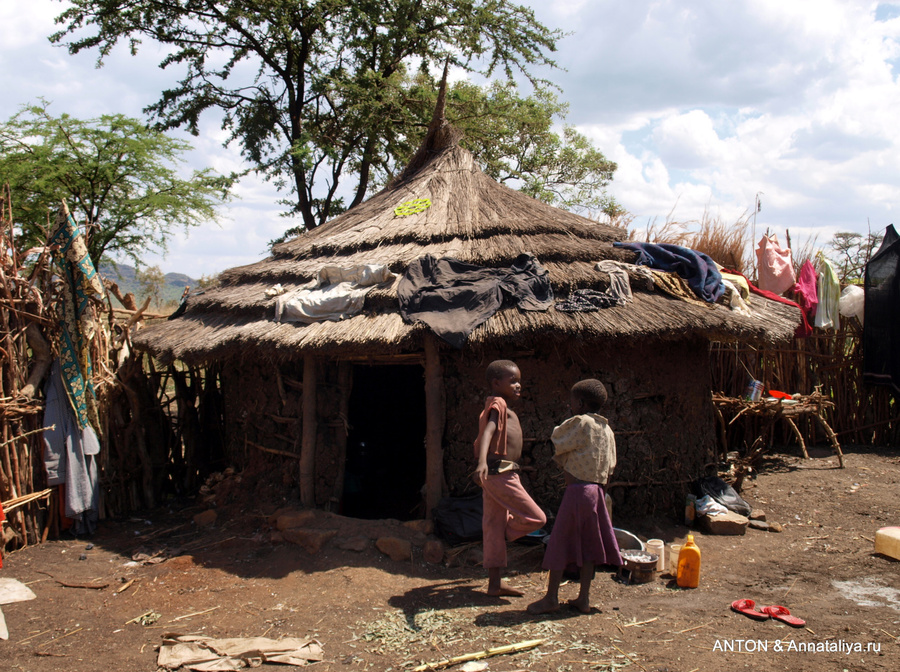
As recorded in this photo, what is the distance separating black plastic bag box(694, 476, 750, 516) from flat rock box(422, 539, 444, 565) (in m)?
2.74

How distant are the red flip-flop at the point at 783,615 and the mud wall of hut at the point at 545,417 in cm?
185

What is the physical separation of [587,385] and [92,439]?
15.7 feet

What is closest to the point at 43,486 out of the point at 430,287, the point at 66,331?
the point at 66,331

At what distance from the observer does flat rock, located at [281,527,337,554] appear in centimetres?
522

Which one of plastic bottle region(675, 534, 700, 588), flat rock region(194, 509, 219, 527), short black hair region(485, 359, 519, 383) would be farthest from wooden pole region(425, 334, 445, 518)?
flat rock region(194, 509, 219, 527)

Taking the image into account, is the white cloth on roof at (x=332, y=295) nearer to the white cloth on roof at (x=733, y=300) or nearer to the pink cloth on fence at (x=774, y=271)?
the white cloth on roof at (x=733, y=300)

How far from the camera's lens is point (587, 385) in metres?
3.98

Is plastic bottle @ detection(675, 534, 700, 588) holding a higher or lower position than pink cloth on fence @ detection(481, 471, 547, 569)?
lower

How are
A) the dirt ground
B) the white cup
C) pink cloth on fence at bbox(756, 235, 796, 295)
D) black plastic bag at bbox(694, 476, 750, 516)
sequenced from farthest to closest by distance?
pink cloth on fence at bbox(756, 235, 796, 295)
black plastic bag at bbox(694, 476, 750, 516)
the white cup
the dirt ground

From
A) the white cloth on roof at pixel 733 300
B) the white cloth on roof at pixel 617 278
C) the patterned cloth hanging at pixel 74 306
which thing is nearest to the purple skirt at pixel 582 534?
the white cloth on roof at pixel 617 278

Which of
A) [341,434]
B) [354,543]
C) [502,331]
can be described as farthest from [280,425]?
[502,331]

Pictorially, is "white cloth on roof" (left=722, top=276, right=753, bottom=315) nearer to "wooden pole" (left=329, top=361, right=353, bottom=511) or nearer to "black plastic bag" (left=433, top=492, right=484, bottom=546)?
"black plastic bag" (left=433, top=492, right=484, bottom=546)

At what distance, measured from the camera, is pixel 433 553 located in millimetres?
5078

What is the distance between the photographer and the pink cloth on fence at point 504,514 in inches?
161
